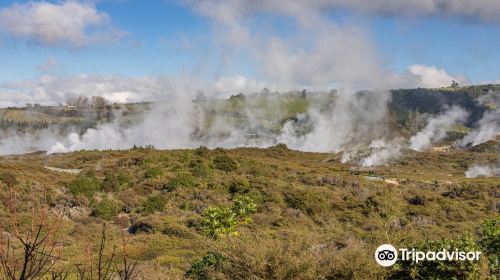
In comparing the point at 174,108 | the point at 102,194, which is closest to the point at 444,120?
the point at 174,108

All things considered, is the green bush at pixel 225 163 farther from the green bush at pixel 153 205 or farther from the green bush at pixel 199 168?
the green bush at pixel 153 205

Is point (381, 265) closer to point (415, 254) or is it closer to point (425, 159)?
point (415, 254)

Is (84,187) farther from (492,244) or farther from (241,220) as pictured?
(492,244)

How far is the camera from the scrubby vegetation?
27.7 feet

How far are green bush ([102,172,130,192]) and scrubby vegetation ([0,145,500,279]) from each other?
0.09 metres

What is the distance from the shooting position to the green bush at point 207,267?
1048cm

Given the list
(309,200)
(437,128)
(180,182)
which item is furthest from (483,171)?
(437,128)

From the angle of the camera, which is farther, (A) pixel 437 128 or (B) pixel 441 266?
(A) pixel 437 128

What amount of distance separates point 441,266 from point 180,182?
86.7ft

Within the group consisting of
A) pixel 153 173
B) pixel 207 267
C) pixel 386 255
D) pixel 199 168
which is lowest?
pixel 207 267

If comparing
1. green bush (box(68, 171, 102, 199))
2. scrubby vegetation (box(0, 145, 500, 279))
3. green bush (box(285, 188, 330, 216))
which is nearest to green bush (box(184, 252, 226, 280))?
scrubby vegetation (box(0, 145, 500, 279))

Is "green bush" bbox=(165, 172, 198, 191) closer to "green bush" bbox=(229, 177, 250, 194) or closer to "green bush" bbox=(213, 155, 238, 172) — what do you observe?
"green bush" bbox=(229, 177, 250, 194)

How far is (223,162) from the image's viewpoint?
41.0 meters

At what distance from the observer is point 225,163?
4075cm
